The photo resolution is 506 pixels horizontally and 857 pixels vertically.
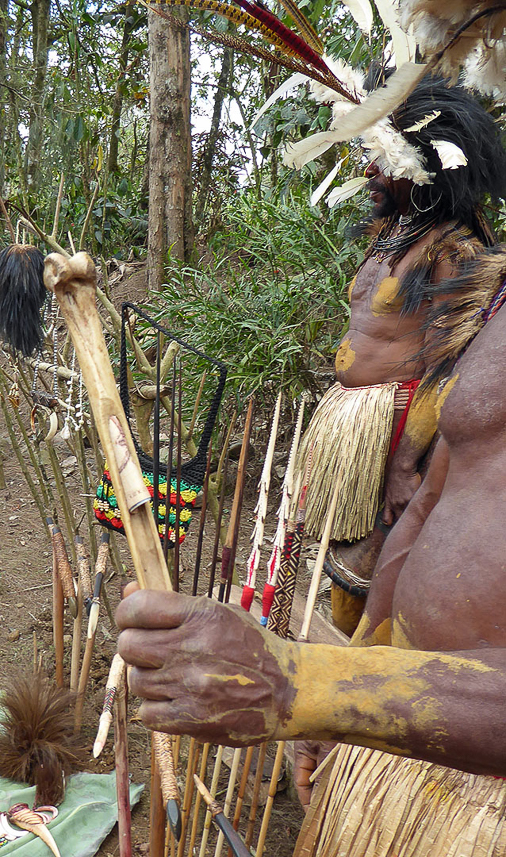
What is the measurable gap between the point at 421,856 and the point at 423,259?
1.61 metres

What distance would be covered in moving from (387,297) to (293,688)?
1.65m

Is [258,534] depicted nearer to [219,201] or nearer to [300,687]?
[300,687]

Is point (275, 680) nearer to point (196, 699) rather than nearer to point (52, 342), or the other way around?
point (196, 699)

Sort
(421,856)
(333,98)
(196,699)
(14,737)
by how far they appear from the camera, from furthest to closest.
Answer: (14,737), (333,98), (421,856), (196,699)

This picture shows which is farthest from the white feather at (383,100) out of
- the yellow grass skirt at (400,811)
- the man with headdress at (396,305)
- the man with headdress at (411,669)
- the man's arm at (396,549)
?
the man with headdress at (396,305)

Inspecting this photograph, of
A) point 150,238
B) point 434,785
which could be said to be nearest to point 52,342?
point 434,785

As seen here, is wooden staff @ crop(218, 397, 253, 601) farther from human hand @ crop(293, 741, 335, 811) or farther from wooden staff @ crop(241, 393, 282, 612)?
human hand @ crop(293, 741, 335, 811)

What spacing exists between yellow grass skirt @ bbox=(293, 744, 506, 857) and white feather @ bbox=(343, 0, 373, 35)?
1.82 m

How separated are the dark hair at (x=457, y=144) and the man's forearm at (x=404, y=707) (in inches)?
64.9

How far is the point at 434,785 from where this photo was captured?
3.46ft

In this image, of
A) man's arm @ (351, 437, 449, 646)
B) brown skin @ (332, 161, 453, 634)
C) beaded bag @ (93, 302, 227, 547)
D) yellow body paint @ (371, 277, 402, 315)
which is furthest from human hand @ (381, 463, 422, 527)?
man's arm @ (351, 437, 449, 646)

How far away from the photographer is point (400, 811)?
107 centimetres

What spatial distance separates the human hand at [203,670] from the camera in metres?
0.71

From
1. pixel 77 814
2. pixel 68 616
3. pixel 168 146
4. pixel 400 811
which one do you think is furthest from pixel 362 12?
pixel 168 146
